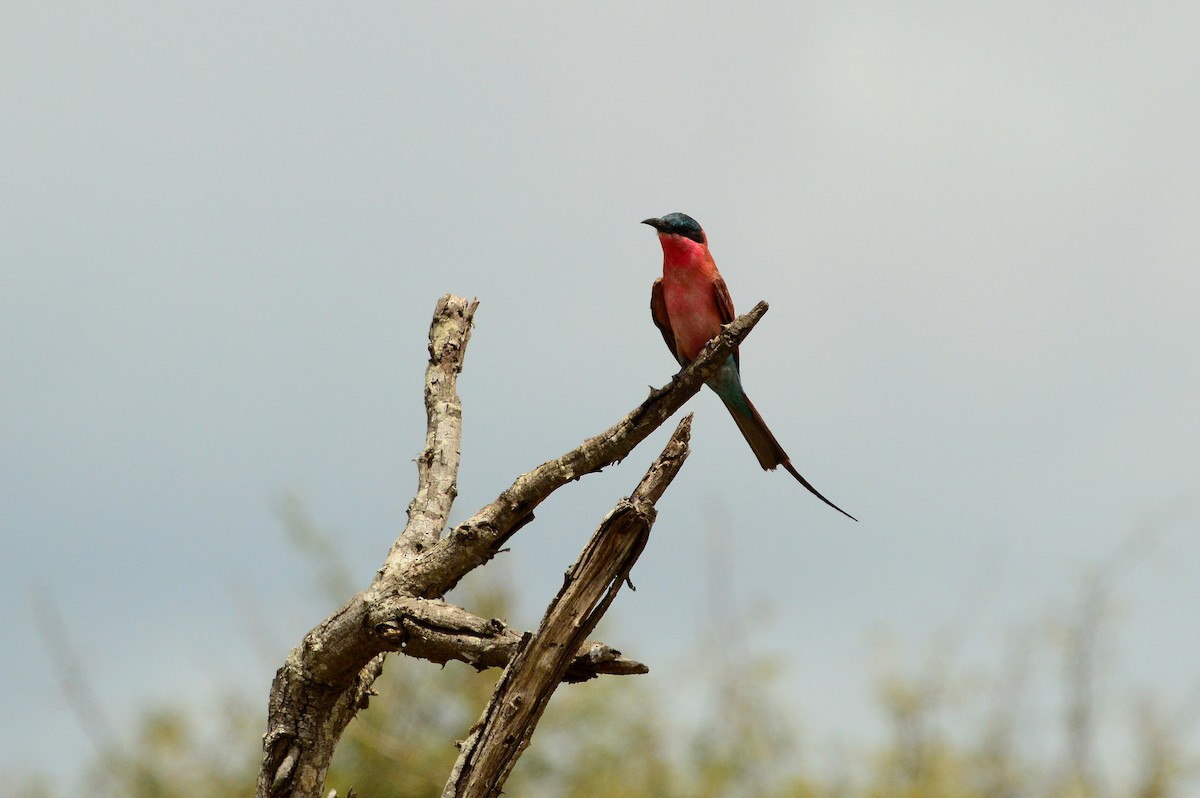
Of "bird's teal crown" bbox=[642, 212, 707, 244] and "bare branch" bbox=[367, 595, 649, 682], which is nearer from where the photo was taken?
"bare branch" bbox=[367, 595, 649, 682]

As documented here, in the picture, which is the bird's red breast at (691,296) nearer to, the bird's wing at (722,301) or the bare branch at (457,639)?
the bird's wing at (722,301)

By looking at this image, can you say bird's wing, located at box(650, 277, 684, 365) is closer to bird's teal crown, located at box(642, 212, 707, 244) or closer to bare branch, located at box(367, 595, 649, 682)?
bird's teal crown, located at box(642, 212, 707, 244)

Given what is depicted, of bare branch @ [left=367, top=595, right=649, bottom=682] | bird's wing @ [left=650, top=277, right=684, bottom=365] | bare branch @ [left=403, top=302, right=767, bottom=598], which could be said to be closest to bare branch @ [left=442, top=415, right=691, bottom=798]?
bare branch @ [left=367, top=595, right=649, bottom=682]

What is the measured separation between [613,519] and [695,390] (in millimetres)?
1405

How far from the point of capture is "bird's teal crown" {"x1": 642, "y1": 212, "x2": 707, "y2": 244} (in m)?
6.76

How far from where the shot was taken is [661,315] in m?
6.80

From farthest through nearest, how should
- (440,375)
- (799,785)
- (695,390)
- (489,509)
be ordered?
(799,785)
(440,375)
(695,390)
(489,509)

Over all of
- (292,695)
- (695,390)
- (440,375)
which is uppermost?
(440,375)

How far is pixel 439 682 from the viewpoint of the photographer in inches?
432

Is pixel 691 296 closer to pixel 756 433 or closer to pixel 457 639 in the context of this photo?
pixel 756 433

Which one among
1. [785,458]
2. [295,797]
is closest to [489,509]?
[295,797]

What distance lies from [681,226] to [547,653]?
11.6 feet

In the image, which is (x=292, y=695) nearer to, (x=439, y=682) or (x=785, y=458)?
(x=785, y=458)

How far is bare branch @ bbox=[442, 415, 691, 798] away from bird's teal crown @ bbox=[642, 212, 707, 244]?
3254mm
